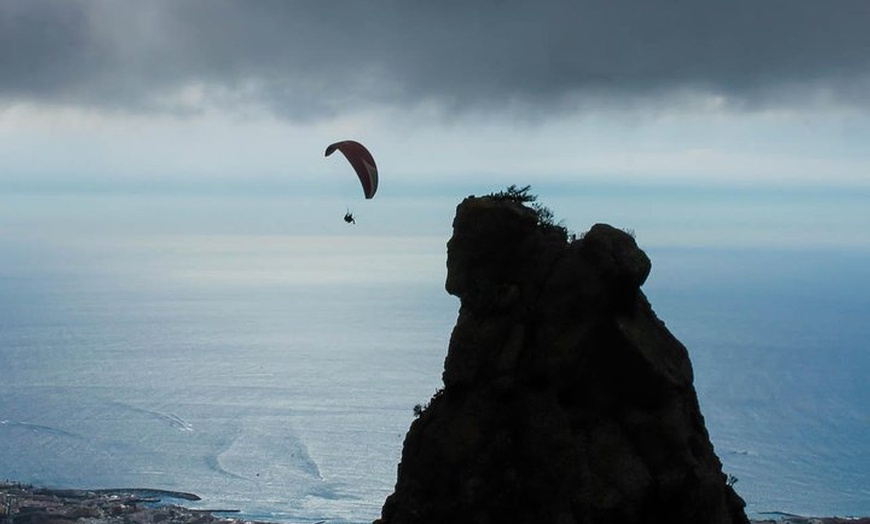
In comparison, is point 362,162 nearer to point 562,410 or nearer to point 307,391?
point 562,410

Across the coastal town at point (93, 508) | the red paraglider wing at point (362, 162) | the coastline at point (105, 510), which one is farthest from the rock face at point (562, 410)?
the coastal town at point (93, 508)

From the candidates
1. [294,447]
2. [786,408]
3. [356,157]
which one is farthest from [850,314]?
[356,157]

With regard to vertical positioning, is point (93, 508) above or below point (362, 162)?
below

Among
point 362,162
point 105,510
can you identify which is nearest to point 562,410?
point 362,162

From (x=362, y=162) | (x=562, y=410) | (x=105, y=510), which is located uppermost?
(x=362, y=162)

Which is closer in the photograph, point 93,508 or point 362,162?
point 362,162

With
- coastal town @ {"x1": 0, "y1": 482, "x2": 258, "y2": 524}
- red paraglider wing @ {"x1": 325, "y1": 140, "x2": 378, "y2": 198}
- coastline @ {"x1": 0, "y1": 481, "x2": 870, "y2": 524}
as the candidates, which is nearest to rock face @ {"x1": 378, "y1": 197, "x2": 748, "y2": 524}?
red paraglider wing @ {"x1": 325, "y1": 140, "x2": 378, "y2": 198}

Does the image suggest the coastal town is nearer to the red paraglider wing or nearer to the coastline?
the coastline
